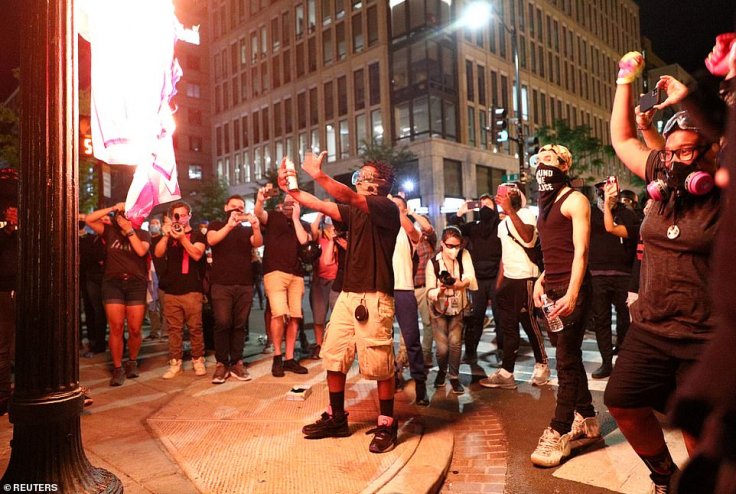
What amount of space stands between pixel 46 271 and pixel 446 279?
3.93 meters

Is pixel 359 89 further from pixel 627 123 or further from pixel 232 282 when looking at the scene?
pixel 627 123

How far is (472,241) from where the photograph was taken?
7.38 m

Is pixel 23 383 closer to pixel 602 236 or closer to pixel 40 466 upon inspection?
pixel 40 466

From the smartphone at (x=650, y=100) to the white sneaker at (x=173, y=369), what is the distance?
5792 mm

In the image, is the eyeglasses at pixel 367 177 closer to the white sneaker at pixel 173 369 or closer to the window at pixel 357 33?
the white sneaker at pixel 173 369

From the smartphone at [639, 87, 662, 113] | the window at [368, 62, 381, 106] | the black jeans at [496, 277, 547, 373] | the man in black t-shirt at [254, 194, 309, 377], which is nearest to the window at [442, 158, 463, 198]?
the window at [368, 62, 381, 106]

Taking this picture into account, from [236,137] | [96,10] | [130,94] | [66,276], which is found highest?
[236,137]

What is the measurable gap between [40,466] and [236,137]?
5018 cm

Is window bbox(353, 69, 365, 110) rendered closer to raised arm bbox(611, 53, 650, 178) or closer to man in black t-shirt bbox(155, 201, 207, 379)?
man in black t-shirt bbox(155, 201, 207, 379)

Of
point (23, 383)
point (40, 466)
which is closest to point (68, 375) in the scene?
point (23, 383)

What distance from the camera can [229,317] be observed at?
624cm

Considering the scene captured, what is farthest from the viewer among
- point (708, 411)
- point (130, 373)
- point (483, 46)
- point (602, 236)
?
point (483, 46)

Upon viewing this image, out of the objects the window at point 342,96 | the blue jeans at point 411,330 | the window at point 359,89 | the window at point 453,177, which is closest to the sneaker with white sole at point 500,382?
the blue jeans at point 411,330

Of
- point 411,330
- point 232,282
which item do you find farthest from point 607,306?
point 232,282
